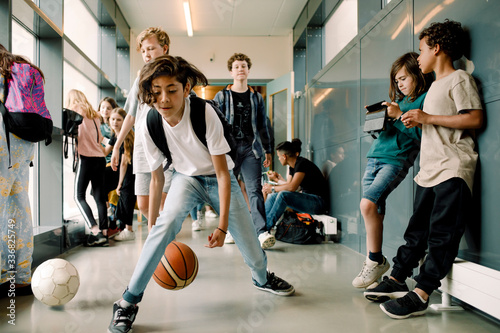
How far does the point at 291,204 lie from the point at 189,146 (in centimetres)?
255

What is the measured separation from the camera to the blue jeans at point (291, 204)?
417 cm

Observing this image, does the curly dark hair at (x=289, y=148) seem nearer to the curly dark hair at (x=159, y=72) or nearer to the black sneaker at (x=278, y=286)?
the black sneaker at (x=278, y=286)

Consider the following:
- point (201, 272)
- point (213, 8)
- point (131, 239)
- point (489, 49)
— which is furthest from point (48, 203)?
point (213, 8)

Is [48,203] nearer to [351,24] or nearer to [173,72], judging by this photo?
[173,72]

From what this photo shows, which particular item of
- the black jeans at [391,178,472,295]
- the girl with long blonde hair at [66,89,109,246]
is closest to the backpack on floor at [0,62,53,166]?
the girl with long blonde hair at [66,89,109,246]

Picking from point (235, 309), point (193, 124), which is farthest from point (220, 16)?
point (235, 309)

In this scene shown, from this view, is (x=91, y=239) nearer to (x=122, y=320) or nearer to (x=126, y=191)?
(x=126, y=191)

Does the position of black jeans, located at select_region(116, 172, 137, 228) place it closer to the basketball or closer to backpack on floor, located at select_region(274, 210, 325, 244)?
backpack on floor, located at select_region(274, 210, 325, 244)

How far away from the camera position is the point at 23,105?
2.06 metres

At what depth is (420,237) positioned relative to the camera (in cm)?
202

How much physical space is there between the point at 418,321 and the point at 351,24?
11.9 ft

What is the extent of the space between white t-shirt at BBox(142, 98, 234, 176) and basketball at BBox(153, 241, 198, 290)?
1.38 ft

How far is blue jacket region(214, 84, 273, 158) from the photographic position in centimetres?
379

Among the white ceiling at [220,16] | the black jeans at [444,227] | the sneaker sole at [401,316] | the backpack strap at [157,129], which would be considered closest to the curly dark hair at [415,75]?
the black jeans at [444,227]
